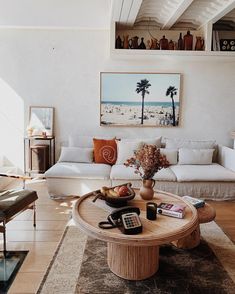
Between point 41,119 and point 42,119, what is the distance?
0.7 inches

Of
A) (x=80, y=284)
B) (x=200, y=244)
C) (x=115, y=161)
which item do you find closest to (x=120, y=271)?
(x=80, y=284)

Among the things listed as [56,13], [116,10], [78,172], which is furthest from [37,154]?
[116,10]

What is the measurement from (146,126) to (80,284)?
3.41 m

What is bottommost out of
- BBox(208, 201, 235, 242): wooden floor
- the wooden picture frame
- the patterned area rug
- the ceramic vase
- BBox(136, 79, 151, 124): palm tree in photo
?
the patterned area rug

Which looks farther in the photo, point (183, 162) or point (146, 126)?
point (146, 126)

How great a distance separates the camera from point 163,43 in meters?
4.75

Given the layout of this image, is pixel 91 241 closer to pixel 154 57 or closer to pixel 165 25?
pixel 154 57

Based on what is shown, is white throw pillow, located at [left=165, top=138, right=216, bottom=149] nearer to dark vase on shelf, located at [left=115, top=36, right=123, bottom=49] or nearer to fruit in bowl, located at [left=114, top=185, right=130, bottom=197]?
dark vase on shelf, located at [left=115, top=36, right=123, bottom=49]

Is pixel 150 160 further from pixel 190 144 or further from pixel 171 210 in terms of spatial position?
pixel 190 144

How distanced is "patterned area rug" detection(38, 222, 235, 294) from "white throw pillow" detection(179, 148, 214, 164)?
72.7 inches

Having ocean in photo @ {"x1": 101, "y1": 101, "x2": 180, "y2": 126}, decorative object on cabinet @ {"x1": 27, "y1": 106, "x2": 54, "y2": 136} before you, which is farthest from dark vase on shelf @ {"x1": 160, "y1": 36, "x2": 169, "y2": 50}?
decorative object on cabinet @ {"x1": 27, "y1": 106, "x2": 54, "y2": 136}

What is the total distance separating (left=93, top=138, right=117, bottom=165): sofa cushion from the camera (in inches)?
184

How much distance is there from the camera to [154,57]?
4.85 metres

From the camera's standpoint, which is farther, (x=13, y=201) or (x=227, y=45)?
(x=227, y=45)
